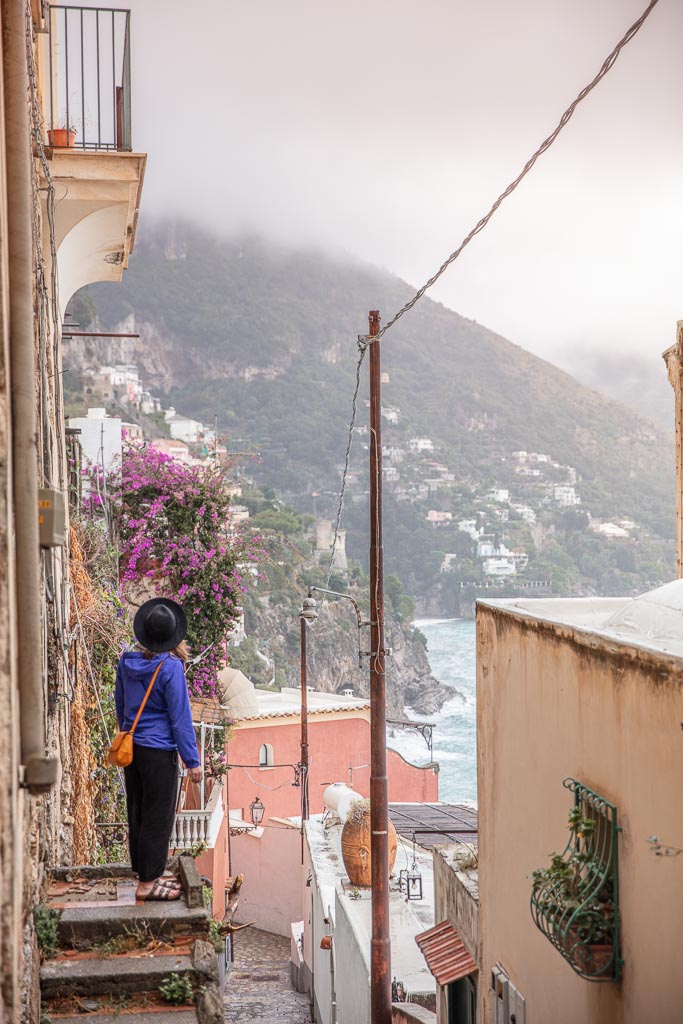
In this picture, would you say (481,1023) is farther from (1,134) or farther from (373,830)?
(1,134)

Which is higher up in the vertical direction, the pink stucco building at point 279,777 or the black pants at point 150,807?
the black pants at point 150,807

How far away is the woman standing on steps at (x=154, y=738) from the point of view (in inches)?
221

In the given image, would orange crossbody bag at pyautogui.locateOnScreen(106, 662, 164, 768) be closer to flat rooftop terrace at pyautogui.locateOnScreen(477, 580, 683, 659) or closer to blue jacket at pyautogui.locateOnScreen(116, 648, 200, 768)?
blue jacket at pyautogui.locateOnScreen(116, 648, 200, 768)

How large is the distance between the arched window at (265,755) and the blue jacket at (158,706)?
896 inches

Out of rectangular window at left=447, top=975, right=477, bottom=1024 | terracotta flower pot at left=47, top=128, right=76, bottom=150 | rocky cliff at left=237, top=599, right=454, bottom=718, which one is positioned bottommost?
rocky cliff at left=237, top=599, right=454, bottom=718

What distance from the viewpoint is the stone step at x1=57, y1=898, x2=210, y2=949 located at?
5109 millimetres

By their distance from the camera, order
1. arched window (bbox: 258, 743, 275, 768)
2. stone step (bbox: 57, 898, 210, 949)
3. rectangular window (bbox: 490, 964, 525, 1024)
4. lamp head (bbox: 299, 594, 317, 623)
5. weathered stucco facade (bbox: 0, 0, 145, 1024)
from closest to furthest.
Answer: weathered stucco facade (bbox: 0, 0, 145, 1024) → stone step (bbox: 57, 898, 210, 949) → rectangular window (bbox: 490, 964, 525, 1024) → lamp head (bbox: 299, 594, 317, 623) → arched window (bbox: 258, 743, 275, 768)

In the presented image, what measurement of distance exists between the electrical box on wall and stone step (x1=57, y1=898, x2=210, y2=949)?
1.97 metres

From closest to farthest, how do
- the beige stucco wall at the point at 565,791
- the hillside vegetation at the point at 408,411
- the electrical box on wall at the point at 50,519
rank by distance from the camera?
the beige stucco wall at the point at 565,791, the electrical box on wall at the point at 50,519, the hillside vegetation at the point at 408,411

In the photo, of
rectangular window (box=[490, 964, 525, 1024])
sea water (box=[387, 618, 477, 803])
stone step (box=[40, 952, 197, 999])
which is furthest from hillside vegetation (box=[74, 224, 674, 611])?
stone step (box=[40, 952, 197, 999])

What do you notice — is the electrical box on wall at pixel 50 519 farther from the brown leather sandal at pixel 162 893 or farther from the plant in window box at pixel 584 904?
the plant in window box at pixel 584 904

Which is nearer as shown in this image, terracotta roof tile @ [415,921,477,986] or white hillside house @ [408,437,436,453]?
terracotta roof tile @ [415,921,477,986]

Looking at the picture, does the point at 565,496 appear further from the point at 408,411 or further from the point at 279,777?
the point at 279,777

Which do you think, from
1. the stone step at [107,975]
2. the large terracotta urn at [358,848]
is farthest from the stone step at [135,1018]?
the large terracotta urn at [358,848]
